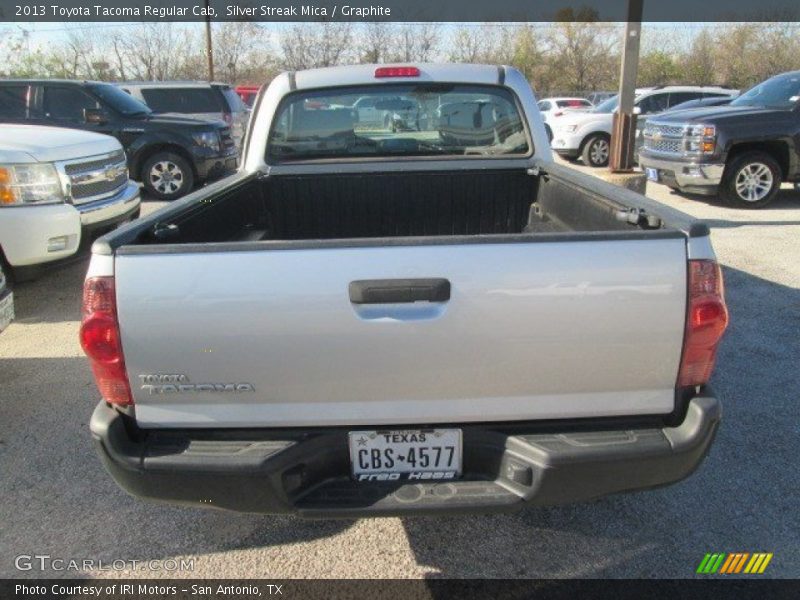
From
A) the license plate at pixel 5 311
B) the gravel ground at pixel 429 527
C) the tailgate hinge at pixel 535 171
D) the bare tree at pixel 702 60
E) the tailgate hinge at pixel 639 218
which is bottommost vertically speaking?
the gravel ground at pixel 429 527

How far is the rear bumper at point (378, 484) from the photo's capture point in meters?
2.05

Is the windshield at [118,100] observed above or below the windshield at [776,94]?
below

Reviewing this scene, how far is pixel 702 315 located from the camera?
2.00 m

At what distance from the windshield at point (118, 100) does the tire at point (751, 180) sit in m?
9.19

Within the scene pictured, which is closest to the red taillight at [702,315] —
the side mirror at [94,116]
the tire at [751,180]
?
the tire at [751,180]

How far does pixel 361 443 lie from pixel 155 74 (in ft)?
110

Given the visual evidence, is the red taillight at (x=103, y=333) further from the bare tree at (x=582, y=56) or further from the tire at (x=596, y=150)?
the bare tree at (x=582, y=56)

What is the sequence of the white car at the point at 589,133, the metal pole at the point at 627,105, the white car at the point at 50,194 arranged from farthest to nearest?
the white car at the point at 589,133, the metal pole at the point at 627,105, the white car at the point at 50,194

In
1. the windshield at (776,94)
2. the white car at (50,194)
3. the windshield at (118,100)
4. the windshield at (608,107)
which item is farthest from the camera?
the windshield at (608,107)

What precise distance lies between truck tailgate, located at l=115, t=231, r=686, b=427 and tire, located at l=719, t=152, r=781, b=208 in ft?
28.1

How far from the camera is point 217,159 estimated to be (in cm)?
1079

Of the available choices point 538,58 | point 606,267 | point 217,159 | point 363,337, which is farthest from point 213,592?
point 538,58

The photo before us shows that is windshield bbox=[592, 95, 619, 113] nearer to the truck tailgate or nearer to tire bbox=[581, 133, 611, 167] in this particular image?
tire bbox=[581, 133, 611, 167]

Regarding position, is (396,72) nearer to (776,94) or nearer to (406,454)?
(406,454)
